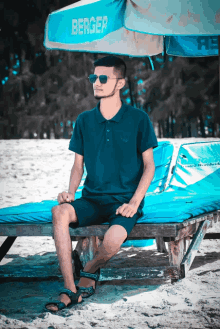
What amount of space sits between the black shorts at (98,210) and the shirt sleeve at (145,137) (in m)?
0.39

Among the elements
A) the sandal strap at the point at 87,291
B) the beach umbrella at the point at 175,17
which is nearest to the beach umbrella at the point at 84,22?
the beach umbrella at the point at 175,17

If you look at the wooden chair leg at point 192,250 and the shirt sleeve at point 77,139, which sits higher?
the shirt sleeve at point 77,139

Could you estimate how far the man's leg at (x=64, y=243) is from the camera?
2.69 m

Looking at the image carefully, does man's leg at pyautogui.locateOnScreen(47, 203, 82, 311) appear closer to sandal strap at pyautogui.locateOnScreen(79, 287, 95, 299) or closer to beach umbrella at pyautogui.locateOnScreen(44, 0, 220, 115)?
sandal strap at pyautogui.locateOnScreen(79, 287, 95, 299)

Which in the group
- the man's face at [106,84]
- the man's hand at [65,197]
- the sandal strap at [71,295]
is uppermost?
the man's face at [106,84]

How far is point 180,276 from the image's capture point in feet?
10.3

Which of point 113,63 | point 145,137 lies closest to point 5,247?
point 145,137

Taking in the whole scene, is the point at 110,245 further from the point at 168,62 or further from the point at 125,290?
the point at 168,62

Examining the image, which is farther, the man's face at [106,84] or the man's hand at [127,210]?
the man's face at [106,84]

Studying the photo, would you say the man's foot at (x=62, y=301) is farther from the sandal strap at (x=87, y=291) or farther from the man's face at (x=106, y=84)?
the man's face at (x=106, y=84)

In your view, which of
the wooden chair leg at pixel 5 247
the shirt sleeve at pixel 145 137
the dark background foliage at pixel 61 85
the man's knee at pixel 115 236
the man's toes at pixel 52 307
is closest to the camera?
the man's toes at pixel 52 307

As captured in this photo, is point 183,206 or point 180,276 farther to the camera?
point 183,206

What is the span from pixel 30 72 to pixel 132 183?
14.9 meters

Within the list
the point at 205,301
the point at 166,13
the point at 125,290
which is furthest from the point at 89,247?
the point at 166,13
